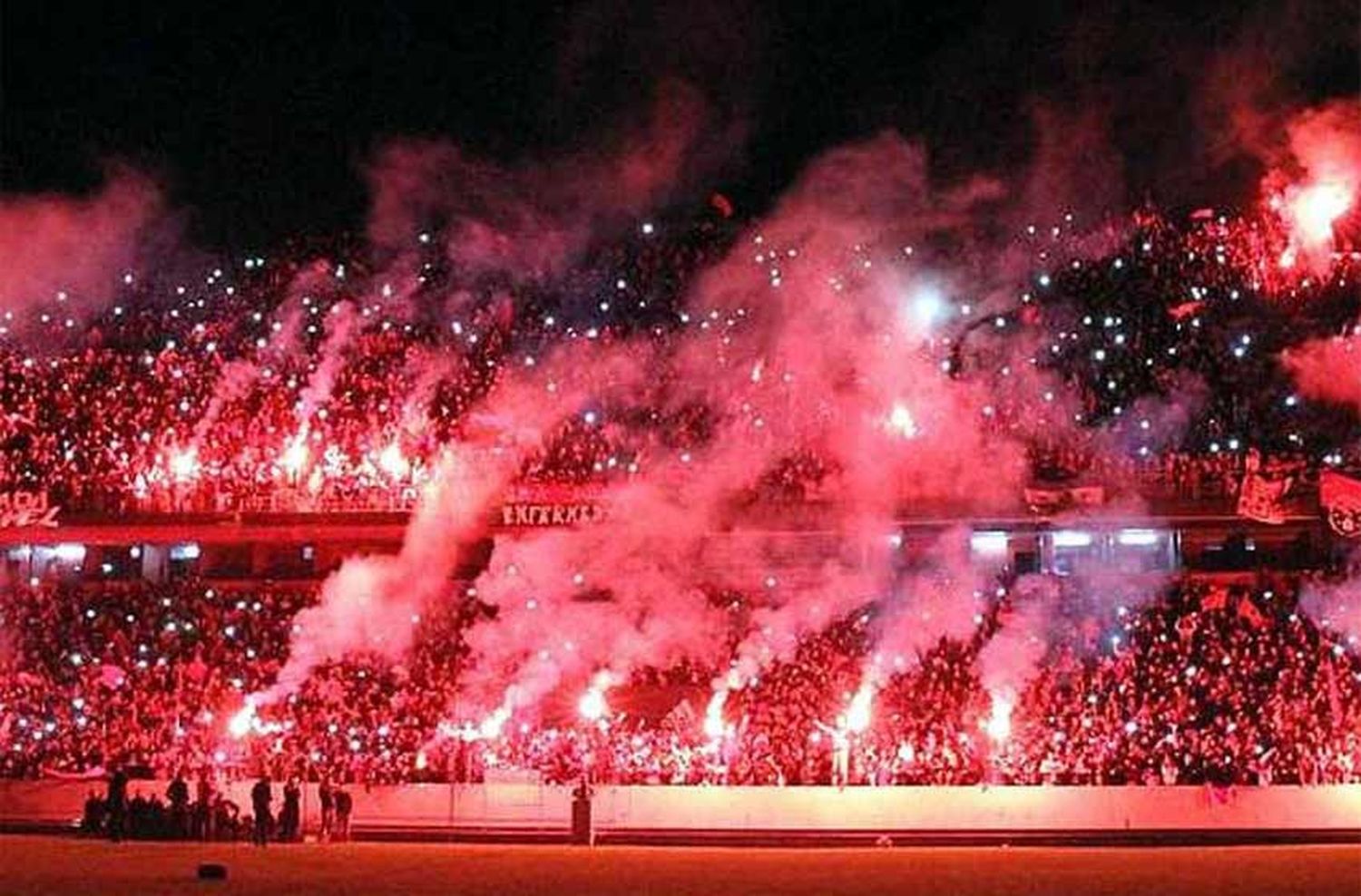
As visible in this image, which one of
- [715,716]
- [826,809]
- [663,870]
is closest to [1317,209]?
[715,716]

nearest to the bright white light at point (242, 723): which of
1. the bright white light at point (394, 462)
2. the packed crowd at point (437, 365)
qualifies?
the packed crowd at point (437, 365)

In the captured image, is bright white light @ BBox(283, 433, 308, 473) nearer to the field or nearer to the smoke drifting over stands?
the smoke drifting over stands

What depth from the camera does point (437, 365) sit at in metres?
26.8

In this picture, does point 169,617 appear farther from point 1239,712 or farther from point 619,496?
point 1239,712

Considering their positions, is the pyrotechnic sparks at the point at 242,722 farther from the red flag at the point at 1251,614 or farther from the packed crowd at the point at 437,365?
the red flag at the point at 1251,614

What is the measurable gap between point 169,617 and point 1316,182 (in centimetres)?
1965

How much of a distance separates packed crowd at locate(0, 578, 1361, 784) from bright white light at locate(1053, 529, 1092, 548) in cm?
208

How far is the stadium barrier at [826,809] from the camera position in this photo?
1983cm

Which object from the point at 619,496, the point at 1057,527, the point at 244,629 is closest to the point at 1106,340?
the point at 1057,527

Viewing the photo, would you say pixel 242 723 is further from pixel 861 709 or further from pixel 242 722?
pixel 861 709

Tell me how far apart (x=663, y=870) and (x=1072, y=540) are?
12.5 metres

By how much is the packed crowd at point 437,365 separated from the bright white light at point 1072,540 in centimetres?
158

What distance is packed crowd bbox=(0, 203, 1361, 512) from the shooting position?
2431 centimetres

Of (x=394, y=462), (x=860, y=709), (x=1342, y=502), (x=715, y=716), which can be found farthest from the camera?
(x=394, y=462)
